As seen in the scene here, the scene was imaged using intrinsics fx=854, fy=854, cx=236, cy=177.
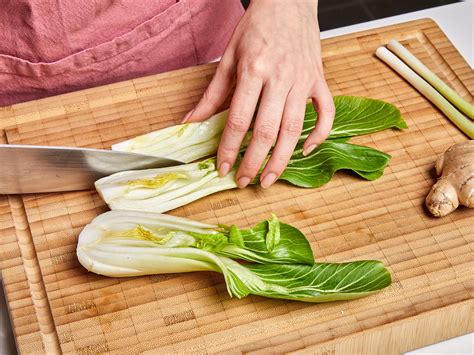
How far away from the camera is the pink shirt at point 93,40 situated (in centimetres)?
218

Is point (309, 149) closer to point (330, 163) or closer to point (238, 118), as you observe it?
point (330, 163)

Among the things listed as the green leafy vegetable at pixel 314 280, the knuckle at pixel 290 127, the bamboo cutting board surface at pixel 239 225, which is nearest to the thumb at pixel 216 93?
the bamboo cutting board surface at pixel 239 225

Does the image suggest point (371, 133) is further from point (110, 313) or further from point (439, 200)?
point (110, 313)

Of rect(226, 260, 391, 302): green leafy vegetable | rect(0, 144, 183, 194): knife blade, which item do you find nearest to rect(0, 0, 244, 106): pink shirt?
rect(0, 144, 183, 194): knife blade

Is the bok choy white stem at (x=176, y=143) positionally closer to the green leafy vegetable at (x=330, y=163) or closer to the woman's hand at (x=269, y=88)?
the woman's hand at (x=269, y=88)

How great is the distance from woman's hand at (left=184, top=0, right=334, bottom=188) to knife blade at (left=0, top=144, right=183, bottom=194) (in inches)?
8.5

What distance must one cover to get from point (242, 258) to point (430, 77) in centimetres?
83

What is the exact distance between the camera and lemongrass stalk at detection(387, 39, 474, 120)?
2.28 metres

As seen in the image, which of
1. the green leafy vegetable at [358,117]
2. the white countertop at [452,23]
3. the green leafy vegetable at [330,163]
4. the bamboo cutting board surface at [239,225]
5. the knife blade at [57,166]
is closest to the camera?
the bamboo cutting board surface at [239,225]

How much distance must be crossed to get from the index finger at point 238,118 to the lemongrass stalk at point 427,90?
1.67 ft

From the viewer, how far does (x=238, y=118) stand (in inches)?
80.2

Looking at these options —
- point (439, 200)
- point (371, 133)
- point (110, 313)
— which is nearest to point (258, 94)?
point (371, 133)

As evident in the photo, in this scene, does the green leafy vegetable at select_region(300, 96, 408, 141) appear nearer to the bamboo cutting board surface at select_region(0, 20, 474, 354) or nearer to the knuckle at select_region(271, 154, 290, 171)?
the bamboo cutting board surface at select_region(0, 20, 474, 354)

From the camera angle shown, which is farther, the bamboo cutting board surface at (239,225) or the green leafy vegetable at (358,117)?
the green leafy vegetable at (358,117)
